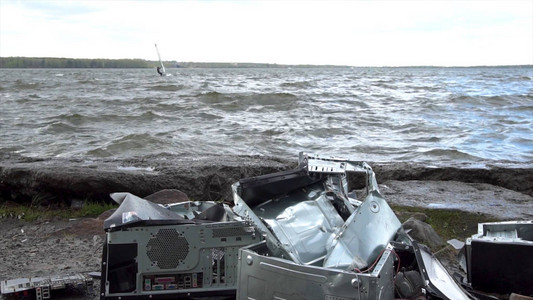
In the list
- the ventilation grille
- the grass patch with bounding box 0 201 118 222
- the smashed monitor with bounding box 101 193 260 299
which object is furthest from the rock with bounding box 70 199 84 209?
the ventilation grille

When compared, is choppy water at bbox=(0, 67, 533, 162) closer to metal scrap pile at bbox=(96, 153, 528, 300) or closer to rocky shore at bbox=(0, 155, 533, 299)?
rocky shore at bbox=(0, 155, 533, 299)

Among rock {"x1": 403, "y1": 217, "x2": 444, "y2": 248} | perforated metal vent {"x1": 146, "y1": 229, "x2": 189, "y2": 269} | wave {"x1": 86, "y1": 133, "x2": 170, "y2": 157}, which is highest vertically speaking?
perforated metal vent {"x1": 146, "y1": 229, "x2": 189, "y2": 269}

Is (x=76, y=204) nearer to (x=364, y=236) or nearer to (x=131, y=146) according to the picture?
(x=364, y=236)

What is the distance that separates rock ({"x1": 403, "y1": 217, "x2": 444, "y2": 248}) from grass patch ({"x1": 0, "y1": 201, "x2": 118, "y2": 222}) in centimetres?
364

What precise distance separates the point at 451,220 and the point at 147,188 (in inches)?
155

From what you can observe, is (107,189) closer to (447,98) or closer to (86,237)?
(86,237)

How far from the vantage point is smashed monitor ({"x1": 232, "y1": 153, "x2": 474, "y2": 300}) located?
308 centimetres

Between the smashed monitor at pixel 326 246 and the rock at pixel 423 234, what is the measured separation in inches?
43.5

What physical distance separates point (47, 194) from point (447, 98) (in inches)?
881

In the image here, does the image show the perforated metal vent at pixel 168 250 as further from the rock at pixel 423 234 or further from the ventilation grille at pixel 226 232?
the rock at pixel 423 234

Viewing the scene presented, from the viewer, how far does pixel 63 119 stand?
17.8 meters

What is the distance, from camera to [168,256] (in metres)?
3.82

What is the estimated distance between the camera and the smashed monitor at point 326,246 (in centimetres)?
308

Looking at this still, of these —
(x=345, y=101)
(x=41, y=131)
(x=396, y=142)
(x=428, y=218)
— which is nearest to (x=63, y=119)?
(x=41, y=131)
